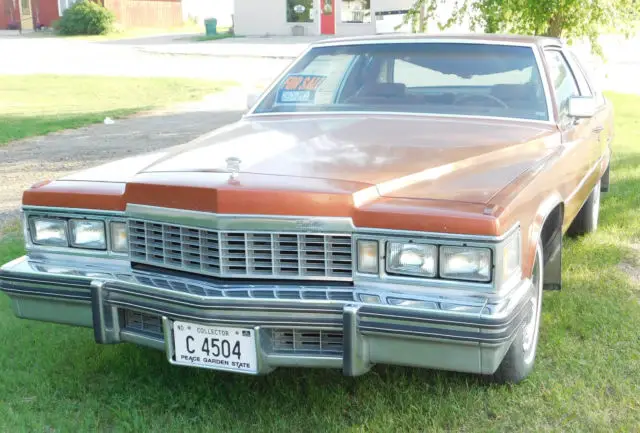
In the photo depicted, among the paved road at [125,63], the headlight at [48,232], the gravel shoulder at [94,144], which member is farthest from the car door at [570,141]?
the paved road at [125,63]

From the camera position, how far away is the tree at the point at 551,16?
32.9 ft

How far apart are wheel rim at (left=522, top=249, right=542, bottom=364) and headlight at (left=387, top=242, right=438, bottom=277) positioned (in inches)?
29.7

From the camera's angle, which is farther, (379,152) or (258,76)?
(258,76)

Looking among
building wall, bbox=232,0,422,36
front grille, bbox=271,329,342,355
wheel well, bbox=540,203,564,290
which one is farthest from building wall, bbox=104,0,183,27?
front grille, bbox=271,329,342,355

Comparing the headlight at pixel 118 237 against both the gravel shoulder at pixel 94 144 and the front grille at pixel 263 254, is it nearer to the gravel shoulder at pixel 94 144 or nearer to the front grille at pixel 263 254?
the front grille at pixel 263 254

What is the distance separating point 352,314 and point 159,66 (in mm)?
22870

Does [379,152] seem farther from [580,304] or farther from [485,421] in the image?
[580,304]

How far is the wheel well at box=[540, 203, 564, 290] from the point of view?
3887 millimetres

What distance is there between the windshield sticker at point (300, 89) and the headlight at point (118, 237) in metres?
1.66

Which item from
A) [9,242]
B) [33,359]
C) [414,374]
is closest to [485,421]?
[414,374]

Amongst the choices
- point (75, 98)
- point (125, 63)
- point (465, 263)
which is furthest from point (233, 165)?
point (125, 63)

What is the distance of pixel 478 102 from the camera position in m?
4.35

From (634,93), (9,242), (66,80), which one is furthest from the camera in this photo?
(66,80)

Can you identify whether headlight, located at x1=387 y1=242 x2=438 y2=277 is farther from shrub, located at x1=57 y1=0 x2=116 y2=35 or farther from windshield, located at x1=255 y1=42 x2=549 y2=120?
shrub, located at x1=57 y1=0 x2=116 y2=35
